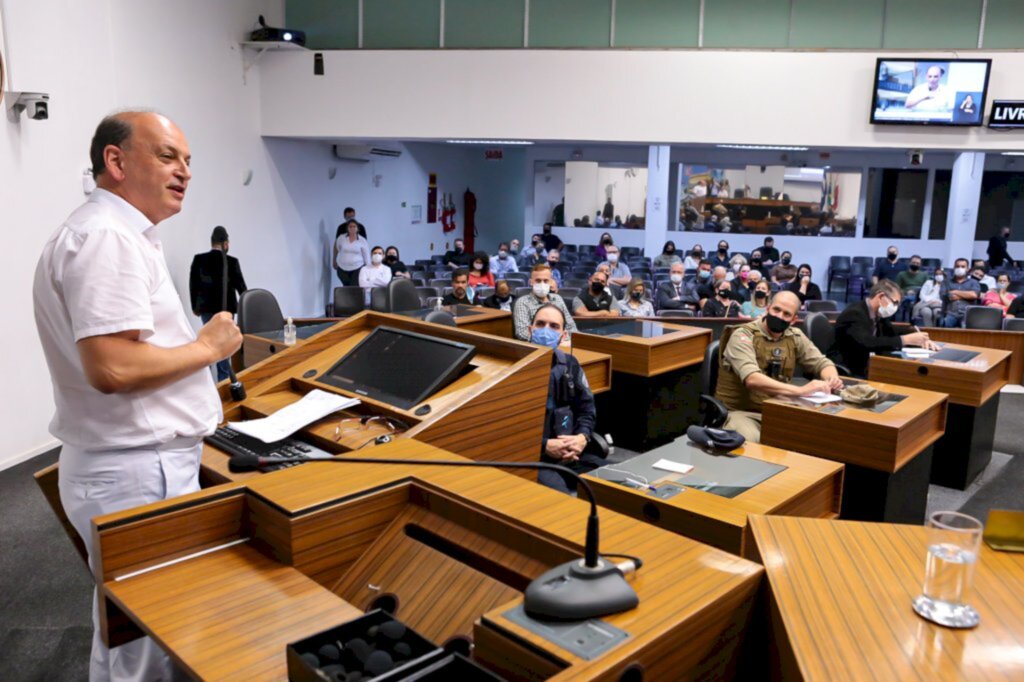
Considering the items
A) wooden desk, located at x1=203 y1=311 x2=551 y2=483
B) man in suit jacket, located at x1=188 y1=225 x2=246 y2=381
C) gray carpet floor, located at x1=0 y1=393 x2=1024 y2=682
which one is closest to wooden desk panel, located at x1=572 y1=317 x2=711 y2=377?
gray carpet floor, located at x1=0 y1=393 x2=1024 y2=682

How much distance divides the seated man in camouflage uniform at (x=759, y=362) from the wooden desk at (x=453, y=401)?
2.13 meters

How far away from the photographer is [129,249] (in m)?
1.77

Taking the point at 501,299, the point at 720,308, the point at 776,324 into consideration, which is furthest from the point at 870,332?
the point at 501,299

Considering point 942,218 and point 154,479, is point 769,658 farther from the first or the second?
point 942,218

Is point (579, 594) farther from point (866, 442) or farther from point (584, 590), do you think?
point (866, 442)

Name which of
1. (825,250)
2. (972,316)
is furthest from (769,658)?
(825,250)

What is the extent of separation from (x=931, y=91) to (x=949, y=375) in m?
4.11

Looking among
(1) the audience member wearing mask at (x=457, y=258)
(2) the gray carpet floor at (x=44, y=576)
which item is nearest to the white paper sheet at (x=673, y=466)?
(2) the gray carpet floor at (x=44, y=576)

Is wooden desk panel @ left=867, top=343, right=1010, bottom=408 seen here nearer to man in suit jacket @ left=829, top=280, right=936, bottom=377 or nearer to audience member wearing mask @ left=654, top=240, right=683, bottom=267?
man in suit jacket @ left=829, top=280, right=936, bottom=377

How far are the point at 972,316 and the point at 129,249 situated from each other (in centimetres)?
797

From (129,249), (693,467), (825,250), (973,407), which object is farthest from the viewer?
(825,250)

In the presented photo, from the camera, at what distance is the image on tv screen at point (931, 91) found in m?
7.87

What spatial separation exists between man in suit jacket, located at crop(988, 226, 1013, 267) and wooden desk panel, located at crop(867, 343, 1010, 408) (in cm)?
1006

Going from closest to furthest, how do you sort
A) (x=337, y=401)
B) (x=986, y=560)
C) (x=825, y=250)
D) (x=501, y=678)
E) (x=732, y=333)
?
1. (x=501, y=678)
2. (x=986, y=560)
3. (x=337, y=401)
4. (x=732, y=333)
5. (x=825, y=250)
